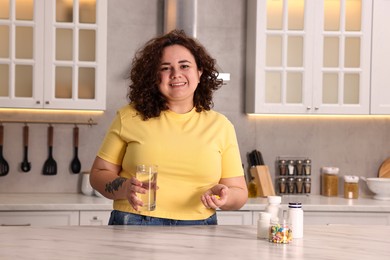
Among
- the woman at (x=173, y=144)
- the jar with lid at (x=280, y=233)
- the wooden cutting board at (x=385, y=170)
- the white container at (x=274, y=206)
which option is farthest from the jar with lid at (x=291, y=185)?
the jar with lid at (x=280, y=233)

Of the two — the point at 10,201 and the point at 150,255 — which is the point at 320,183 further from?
the point at 150,255

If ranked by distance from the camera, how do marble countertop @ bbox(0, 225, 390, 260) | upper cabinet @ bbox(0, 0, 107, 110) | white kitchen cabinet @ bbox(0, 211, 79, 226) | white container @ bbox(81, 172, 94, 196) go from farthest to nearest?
white container @ bbox(81, 172, 94, 196) < upper cabinet @ bbox(0, 0, 107, 110) < white kitchen cabinet @ bbox(0, 211, 79, 226) < marble countertop @ bbox(0, 225, 390, 260)

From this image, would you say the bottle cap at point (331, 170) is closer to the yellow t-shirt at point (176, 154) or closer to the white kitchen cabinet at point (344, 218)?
the white kitchen cabinet at point (344, 218)

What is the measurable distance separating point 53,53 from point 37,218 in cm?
109

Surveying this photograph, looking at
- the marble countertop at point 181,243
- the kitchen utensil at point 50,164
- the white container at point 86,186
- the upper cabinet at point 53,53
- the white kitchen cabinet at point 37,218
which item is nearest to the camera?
the marble countertop at point 181,243

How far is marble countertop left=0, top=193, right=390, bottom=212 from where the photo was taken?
14.3ft

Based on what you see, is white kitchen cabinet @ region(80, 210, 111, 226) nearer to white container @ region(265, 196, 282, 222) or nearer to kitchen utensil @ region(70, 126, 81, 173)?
kitchen utensil @ region(70, 126, 81, 173)

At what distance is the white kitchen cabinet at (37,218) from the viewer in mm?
4352

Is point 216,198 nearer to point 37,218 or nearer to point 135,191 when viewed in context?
point 135,191

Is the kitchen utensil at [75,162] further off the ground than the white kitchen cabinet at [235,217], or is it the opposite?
the kitchen utensil at [75,162]

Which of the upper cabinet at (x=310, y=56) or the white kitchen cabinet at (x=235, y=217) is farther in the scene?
the upper cabinet at (x=310, y=56)

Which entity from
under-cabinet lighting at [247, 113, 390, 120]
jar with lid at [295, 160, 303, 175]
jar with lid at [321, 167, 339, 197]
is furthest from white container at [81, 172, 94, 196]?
jar with lid at [321, 167, 339, 197]

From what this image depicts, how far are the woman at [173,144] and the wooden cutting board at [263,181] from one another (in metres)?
2.16

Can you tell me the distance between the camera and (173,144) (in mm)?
2646
